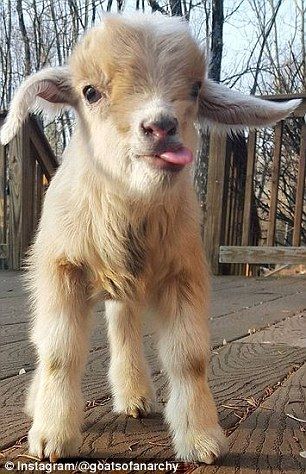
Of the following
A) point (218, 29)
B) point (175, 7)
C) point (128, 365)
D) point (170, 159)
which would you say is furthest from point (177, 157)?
point (218, 29)

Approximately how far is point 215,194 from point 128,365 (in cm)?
360

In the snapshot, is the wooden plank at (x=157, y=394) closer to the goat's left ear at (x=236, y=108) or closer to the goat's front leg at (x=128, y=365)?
the goat's front leg at (x=128, y=365)

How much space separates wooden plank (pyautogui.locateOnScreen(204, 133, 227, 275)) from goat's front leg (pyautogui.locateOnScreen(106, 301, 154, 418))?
344 centimetres

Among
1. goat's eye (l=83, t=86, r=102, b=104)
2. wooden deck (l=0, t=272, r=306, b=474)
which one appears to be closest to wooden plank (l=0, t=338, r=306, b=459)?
wooden deck (l=0, t=272, r=306, b=474)

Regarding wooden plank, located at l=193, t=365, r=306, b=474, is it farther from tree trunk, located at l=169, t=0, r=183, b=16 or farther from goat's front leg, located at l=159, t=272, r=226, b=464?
tree trunk, located at l=169, t=0, r=183, b=16

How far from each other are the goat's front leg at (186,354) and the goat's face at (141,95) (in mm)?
315

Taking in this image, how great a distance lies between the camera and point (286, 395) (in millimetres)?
2004

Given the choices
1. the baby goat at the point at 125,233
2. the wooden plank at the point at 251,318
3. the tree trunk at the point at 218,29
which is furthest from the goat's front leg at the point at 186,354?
the tree trunk at the point at 218,29

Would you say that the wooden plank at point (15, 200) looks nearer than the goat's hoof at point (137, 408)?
No

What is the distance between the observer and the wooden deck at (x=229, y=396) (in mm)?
1539

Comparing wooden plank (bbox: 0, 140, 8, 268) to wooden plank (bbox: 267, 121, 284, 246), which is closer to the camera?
wooden plank (bbox: 267, 121, 284, 246)

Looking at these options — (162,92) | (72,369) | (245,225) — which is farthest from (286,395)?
(245,225)

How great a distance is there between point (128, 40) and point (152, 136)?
301 millimetres

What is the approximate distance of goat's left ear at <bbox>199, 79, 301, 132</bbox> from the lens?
6.11 ft
